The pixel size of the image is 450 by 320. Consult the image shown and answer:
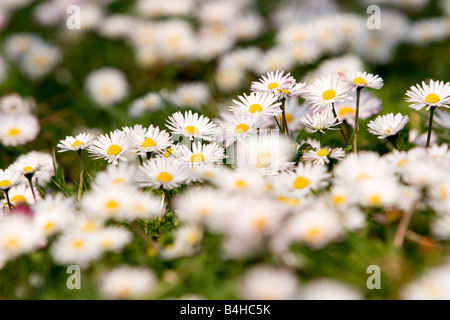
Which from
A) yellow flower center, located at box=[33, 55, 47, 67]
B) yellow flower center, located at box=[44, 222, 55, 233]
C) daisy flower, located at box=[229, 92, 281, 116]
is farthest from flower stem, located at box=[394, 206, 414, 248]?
yellow flower center, located at box=[33, 55, 47, 67]

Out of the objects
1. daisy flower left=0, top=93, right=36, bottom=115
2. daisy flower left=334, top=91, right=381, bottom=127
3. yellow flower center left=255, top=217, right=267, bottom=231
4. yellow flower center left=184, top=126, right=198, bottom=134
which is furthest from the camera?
daisy flower left=0, top=93, right=36, bottom=115

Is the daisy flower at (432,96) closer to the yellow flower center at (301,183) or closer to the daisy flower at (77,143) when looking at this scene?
the yellow flower center at (301,183)

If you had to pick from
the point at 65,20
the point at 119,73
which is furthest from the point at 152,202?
the point at 65,20

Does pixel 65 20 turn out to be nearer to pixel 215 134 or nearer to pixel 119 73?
pixel 119 73

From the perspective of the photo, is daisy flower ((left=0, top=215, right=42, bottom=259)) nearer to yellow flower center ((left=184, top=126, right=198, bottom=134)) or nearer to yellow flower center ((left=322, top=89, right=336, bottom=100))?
yellow flower center ((left=184, top=126, right=198, bottom=134))

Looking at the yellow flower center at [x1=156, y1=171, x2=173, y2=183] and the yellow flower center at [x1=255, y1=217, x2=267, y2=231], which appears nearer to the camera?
the yellow flower center at [x1=255, y1=217, x2=267, y2=231]

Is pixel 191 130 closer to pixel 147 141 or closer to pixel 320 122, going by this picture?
pixel 147 141
